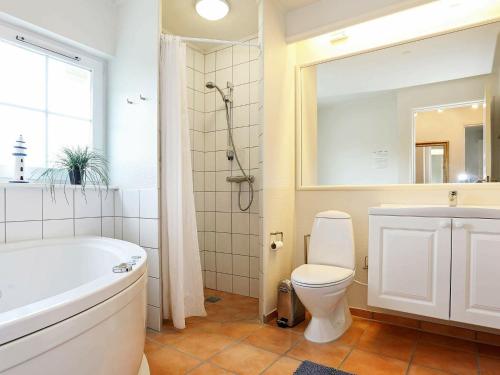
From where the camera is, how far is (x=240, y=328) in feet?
6.70

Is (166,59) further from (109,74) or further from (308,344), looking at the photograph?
(308,344)

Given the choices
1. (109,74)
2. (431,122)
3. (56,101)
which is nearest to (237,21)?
(109,74)

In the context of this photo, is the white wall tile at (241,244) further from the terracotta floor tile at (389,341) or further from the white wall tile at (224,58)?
the white wall tile at (224,58)

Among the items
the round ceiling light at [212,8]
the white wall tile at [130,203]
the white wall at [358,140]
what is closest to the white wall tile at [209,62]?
the round ceiling light at [212,8]

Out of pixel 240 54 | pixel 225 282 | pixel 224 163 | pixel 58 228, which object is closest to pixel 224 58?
pixel 240 54

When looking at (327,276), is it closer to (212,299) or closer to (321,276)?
(321,276)

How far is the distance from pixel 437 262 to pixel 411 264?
0.42 feet

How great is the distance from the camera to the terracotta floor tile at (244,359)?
1561mm

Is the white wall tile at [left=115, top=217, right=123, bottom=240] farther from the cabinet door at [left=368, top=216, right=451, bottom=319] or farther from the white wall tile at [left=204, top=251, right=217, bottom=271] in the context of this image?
the cabinet door at [left=368, top=216, right=451, bottom=319]

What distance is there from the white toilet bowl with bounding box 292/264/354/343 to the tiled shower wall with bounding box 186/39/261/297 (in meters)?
0.82

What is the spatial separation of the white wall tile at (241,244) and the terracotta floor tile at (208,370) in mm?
1189

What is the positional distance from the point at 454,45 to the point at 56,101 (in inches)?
108

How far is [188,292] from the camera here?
82.8 inches

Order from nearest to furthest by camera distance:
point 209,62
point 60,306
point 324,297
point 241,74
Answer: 1. point 60,306
2. point 324,297
3. point 241,74
4. point 209,62
